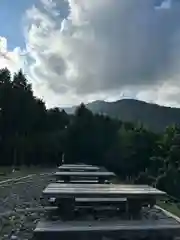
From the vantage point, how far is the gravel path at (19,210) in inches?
225

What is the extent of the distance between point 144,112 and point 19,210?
3252 inches

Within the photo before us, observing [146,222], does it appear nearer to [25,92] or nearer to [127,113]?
[25,92]

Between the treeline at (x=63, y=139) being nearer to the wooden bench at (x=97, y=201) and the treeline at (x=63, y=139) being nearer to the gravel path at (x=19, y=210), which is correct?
the gravel path at (x=19, y=210)

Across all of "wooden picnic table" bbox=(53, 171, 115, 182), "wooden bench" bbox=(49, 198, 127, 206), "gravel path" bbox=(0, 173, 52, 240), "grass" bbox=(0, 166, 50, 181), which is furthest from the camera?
"grass" bbox=(0, 166, 50, 181)

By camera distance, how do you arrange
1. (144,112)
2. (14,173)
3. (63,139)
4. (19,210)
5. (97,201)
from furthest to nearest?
(144,112) < (63,139) < (14,173) < (19,210) < (97,201)

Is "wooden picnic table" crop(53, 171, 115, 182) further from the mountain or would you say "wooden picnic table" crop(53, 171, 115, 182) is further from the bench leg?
the mountain

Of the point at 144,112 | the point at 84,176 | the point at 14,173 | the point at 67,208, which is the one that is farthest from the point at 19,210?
the point at 144,112

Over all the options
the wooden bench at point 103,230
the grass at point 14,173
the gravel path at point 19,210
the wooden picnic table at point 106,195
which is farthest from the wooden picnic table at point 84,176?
the wooden bench at point 103,230

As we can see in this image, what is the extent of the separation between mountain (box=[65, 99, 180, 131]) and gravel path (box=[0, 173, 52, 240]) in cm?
5348

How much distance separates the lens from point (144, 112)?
8894 centimetres

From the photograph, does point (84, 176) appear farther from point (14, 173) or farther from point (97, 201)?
point (14, 173)

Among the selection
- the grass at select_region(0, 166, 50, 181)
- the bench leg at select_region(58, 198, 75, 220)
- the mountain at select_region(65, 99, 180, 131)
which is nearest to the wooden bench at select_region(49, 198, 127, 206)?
the bench leg at select_region(58, 198, 75, 220)

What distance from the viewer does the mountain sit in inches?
2884

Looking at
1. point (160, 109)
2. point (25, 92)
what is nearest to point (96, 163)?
point (25, 92)
